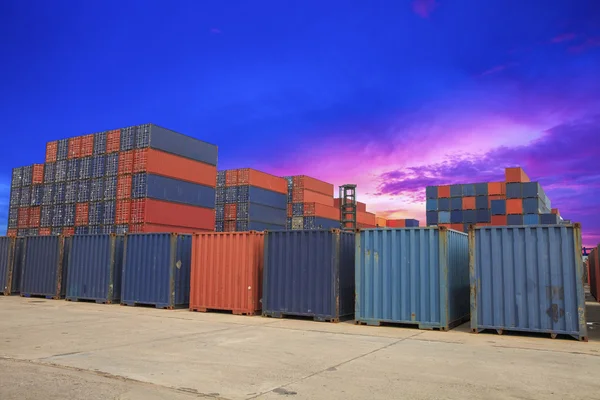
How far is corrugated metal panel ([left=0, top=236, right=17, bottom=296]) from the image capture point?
23828 mm

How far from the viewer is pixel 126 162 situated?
2769cm

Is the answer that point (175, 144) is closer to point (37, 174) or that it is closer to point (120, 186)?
point (120, 186)

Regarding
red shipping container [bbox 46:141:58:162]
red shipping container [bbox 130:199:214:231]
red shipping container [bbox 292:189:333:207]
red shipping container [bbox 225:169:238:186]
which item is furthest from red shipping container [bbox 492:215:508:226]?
red shipping container [bbox 46:141:58:162]

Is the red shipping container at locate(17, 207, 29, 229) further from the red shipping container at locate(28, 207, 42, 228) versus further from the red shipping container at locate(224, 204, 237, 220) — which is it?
the red shipping container at locate(224, 204, 237, 220)

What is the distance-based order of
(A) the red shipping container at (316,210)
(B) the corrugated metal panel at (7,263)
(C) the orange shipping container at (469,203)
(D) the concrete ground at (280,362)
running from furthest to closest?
(A) the red shipping container at (316,210) < (C) the orange shipping container at (469,203) < (B) the corrugated metal panel at (7,263) < (D) the concrete ground at (280,362)

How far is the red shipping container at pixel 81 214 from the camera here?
28.9 meters

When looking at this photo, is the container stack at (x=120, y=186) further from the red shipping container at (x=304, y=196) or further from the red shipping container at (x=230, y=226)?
the red shipping container at (x=304, y=196)

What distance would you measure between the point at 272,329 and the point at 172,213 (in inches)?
691

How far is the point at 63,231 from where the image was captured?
30078 millimetres

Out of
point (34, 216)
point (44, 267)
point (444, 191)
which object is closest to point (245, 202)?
point (34, 216)

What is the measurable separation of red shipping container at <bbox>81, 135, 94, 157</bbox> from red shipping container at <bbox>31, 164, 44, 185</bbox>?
508 cm

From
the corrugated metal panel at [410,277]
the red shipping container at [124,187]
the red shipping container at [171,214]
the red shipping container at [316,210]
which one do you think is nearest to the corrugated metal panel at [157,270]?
the red shipping container at [171,214]

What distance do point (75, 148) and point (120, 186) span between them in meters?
5.89

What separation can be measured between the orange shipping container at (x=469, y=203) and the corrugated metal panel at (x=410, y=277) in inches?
1226
